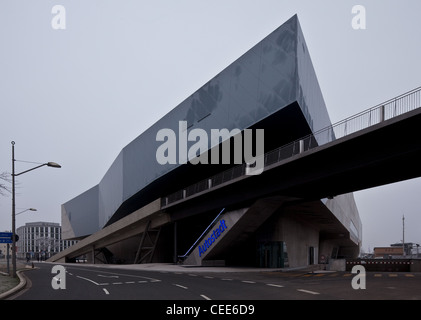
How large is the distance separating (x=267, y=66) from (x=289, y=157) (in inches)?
329

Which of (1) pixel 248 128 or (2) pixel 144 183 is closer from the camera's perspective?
(1) pixel 248 128

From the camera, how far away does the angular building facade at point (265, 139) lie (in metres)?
28.8

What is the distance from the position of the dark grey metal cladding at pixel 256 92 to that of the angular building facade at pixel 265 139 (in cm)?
7

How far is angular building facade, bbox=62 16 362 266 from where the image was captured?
28.8 meters

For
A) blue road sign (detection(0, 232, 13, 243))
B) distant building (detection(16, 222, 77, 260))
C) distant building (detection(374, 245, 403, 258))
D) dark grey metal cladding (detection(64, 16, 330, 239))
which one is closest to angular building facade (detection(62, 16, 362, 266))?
dark grey metal cladding (detection(64, 16, 330, 239))

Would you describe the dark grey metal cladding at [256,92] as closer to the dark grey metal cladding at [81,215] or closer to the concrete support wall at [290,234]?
the concrete support wall at [290,234]

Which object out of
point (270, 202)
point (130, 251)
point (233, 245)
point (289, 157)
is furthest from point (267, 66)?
point (130, 251)

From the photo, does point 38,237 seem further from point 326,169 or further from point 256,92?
point 326,169

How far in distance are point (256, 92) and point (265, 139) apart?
4511mm

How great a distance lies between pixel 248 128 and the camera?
31578 mm

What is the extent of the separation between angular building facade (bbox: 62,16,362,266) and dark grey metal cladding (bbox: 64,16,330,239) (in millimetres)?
73
